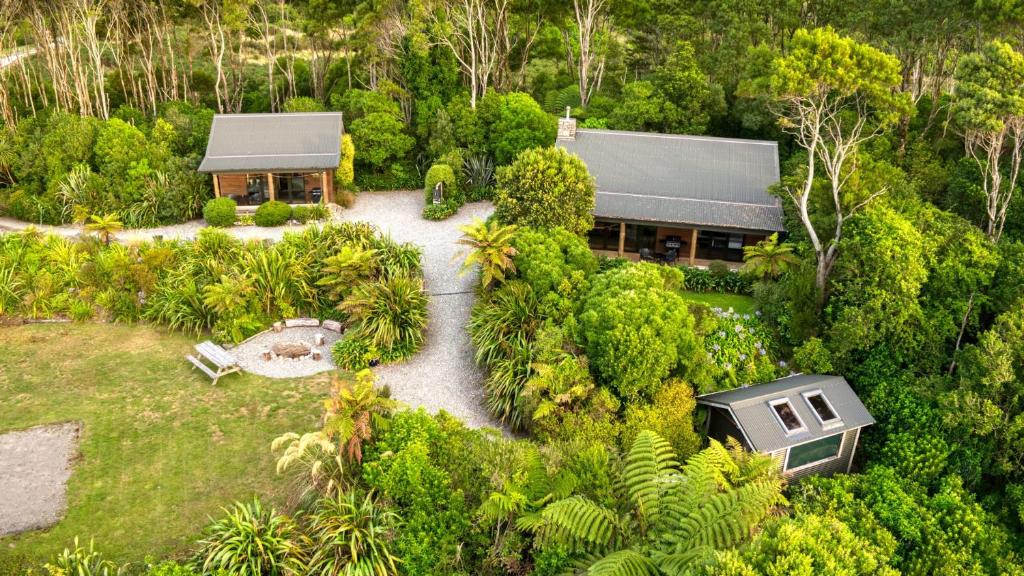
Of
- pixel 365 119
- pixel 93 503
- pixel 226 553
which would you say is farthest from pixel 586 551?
pixel 365 119

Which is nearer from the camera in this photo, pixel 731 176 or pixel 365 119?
pixel 731 176

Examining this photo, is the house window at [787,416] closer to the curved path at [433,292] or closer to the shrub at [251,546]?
the curved path at [433,292]

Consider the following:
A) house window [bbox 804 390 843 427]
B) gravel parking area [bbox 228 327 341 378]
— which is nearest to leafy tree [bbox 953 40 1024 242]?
house window [bbox 804 390 843 427]

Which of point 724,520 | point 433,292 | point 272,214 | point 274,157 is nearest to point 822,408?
point 724,520

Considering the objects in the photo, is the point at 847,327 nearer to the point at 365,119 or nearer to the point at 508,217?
the point at 508,217

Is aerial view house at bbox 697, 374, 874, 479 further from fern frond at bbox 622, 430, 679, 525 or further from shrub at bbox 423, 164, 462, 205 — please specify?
shrub at bbox 423, 164, 462, 205

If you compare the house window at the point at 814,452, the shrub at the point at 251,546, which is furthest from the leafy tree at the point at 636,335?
the shrub at the point at 251,546
